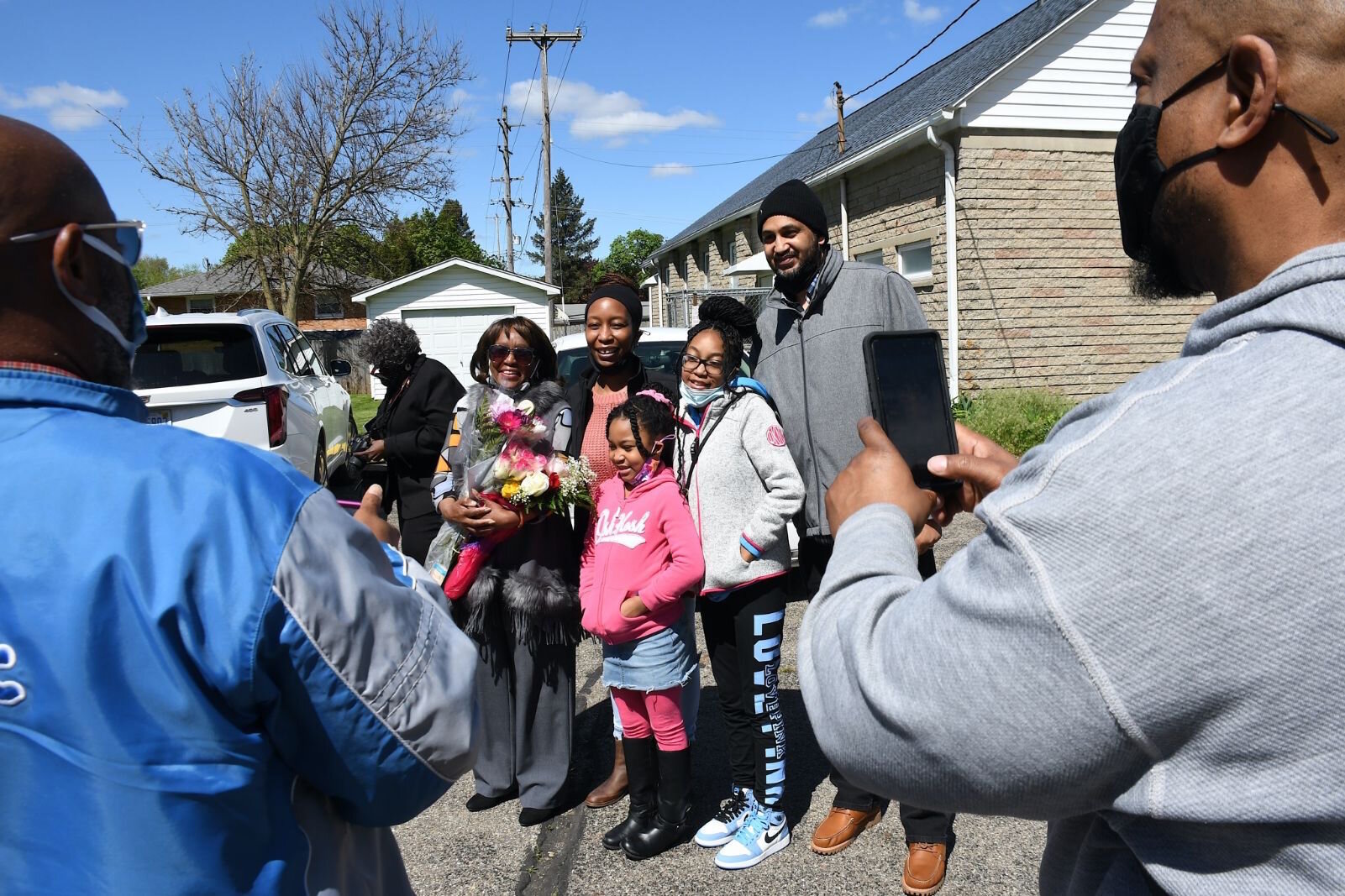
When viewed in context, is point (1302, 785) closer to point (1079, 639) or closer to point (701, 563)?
point (1079, 639)

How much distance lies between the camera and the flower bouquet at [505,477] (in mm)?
3699

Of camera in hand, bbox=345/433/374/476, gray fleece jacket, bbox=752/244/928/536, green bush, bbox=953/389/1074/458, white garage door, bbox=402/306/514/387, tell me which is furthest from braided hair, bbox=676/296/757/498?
white garage door, bbox=402/306/514/387

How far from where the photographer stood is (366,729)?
1245 millimetres

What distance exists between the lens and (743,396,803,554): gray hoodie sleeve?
3525mm

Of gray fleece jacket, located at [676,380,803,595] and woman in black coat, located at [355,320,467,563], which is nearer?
gray fleece jacket, located at [676,380,803,595]

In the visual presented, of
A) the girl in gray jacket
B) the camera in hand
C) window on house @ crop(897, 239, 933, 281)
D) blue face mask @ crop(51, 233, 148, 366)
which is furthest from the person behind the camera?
window on house @ crop(897, 239, 933, 281)

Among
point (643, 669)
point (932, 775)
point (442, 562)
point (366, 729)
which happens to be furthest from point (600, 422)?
point (932, 775)

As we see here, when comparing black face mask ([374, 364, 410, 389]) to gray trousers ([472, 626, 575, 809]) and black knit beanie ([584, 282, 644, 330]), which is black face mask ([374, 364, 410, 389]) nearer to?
black knit beanie ([584, 282, 644, 330])

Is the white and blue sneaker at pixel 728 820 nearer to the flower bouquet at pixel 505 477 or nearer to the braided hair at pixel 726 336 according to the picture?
the braided hair at pixel 726 336

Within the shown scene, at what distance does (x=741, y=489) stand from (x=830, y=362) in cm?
62

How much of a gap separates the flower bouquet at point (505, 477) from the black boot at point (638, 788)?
98cm

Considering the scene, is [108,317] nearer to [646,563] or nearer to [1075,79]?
[646,563]

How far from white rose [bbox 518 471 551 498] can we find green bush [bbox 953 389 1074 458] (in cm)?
687

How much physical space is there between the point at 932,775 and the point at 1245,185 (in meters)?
0.74
